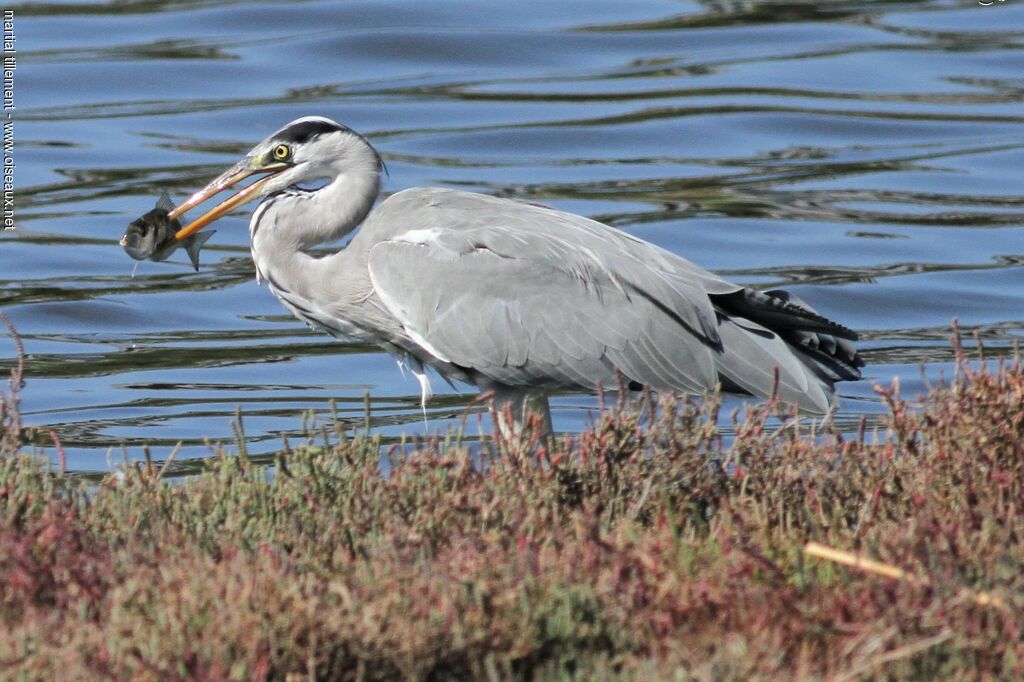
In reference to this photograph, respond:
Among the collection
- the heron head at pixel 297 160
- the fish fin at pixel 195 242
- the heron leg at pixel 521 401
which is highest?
the heron head at pixel 297 160

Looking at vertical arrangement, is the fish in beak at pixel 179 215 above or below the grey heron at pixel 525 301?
above

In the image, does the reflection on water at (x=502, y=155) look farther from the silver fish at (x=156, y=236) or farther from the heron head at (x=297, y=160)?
the heron head at (x=297, y=160)

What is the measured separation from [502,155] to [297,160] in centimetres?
852

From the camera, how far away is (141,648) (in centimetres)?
393

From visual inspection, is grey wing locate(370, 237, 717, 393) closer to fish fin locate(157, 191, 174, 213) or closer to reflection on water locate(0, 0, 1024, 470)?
fish fin locate(157, 191, 174, 213)

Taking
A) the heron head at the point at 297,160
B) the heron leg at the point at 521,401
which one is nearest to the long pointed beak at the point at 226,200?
the heron head at the point at 297,160

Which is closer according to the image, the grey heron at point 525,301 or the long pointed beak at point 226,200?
the grey heron at point 525,301

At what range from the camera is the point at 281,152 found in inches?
293

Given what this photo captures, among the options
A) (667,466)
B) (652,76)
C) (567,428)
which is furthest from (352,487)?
(652,76)

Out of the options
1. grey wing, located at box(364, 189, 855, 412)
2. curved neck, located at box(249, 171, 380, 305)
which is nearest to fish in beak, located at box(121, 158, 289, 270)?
curved neck, located at box(249, 171, 380, 305)

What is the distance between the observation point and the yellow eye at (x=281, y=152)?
24.3 ft

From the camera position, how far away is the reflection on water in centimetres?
1080

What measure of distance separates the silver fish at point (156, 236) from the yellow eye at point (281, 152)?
45cm

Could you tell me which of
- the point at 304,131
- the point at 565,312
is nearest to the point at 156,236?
the point at 304,131
